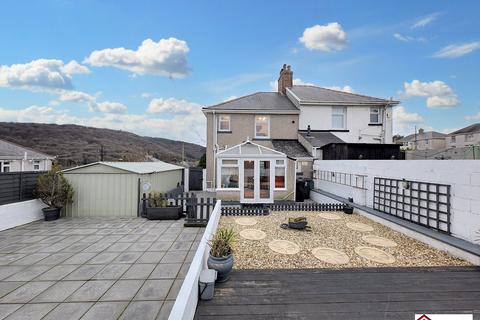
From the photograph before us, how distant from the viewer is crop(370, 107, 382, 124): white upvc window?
1714cm

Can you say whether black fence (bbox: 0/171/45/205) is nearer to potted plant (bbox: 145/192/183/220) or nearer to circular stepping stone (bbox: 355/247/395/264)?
potted plant (bbox: 145/192/183/220)

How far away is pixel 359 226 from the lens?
722cm

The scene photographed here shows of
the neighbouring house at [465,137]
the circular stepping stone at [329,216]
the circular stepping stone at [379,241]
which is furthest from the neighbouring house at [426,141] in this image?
the circular stepping stone at [379,241]

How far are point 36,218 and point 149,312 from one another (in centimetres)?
880

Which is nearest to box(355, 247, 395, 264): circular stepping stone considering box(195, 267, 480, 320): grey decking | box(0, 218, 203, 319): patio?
box(195, 267, 480, 320): grey decking

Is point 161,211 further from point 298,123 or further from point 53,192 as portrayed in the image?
point 298,123

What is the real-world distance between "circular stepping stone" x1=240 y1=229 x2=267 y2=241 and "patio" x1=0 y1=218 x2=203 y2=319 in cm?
149

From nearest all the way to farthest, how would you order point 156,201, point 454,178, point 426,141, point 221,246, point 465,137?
point 221,246
point 454,178
point 156,201
point 465,137
point 426,141

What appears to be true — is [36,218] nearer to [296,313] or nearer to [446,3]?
[296,313]

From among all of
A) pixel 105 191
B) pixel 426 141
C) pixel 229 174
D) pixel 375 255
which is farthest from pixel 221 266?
pixel 426 141

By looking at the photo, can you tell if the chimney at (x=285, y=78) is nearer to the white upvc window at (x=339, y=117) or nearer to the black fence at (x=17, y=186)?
the white upvc window at (x=339, y=117)

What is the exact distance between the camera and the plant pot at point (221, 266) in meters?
3.63

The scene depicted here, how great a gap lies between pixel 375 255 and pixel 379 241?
1128 mm

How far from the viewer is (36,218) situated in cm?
855
